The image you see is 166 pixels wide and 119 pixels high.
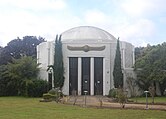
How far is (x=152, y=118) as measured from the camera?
798 inches

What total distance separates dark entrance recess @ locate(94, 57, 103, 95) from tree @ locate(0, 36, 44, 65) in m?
24.2

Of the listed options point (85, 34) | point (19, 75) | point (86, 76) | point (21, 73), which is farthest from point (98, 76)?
point (19, 75)

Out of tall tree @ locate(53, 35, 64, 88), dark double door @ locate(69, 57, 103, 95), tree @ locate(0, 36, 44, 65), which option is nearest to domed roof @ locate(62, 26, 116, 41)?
tall tree @ locate(53, 35, 64, 88)

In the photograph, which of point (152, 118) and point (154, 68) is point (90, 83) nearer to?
point (154, 68)

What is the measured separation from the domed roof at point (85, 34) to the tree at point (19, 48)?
1726 centimetres

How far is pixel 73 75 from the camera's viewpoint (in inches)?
2224

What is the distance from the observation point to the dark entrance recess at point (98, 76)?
56.1m

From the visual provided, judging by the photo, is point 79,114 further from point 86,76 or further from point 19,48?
point 19,48

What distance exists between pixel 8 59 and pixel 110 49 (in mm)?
25872

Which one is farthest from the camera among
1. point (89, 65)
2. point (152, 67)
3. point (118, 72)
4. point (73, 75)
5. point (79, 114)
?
point (73, 75)

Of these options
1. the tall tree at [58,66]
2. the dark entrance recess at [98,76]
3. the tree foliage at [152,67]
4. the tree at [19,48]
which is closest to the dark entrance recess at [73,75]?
the tall tree at [58,66]

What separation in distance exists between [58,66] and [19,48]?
2661 centimetres

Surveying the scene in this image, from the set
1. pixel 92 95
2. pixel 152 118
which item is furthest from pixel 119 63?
pixel 152 118

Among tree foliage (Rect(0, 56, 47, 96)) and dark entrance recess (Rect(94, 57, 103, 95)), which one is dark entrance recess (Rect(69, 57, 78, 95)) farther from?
tree foliage (Rect(0, 56, 47, 96))
